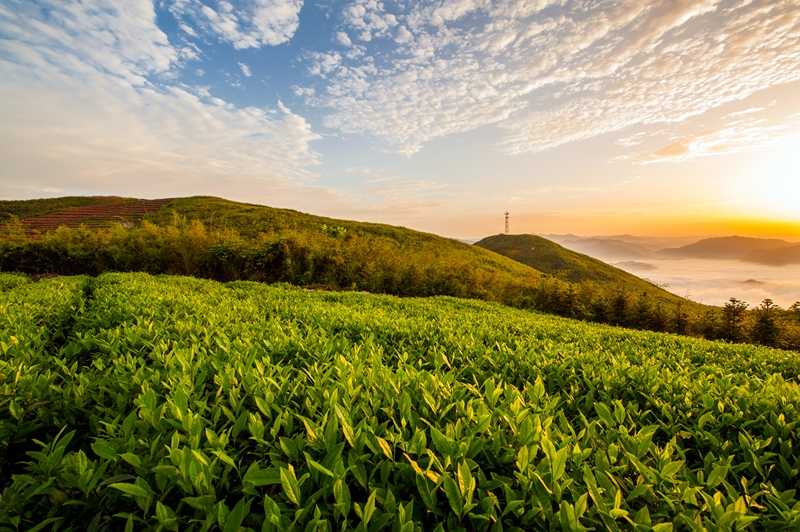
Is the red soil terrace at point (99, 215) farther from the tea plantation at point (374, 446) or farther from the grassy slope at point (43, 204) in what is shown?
the tea plantation at point (374, 446)

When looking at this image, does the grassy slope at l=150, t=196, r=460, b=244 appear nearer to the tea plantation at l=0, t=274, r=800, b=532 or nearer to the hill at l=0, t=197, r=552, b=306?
the hill at l=0, t=197, r=552, b=306

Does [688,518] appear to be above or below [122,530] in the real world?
above

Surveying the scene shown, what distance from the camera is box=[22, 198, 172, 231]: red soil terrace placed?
26.2 metres

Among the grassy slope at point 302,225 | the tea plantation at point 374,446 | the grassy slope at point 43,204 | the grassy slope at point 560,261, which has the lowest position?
the grassy slope at point 560,261

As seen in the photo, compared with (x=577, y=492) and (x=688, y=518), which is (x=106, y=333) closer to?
(x=577, y=492)

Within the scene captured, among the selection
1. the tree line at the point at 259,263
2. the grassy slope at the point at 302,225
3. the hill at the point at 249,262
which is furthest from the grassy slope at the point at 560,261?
the hill at the point at 249,262

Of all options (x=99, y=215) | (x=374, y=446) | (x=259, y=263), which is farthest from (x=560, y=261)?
(x=99, y=215)

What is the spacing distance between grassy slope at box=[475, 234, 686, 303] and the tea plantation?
32.1m

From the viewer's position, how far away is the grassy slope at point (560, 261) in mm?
33781

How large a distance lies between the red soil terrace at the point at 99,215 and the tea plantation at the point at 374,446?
31525 millimetres

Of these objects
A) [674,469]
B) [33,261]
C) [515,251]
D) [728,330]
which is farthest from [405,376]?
[515,251]

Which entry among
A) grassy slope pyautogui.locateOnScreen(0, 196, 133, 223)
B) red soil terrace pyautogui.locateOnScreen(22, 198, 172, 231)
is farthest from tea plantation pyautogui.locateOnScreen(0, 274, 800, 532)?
grassy slope pyautogui.locateOnScreen(0, 196, 133, 223)

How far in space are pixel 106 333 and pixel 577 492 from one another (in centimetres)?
348

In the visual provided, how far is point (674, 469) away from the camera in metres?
1.12
